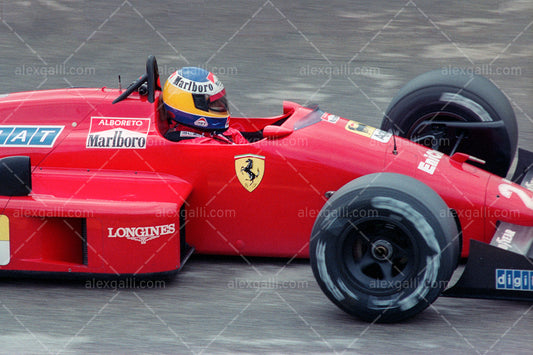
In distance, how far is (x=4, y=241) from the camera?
502cm

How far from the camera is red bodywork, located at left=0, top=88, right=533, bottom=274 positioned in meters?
5.00

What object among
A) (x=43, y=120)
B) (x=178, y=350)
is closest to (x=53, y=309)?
(x=178, y=350)

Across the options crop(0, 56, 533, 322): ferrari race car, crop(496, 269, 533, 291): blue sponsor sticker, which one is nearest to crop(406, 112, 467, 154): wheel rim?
crop(0, 56, 533, 322): ferrari race car

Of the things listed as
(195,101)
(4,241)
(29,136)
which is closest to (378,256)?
(195,101)

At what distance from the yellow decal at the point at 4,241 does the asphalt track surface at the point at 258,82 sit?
0.20m

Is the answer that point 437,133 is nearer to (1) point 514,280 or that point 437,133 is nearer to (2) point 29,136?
(1) point 514,280

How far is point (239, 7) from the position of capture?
1127cm

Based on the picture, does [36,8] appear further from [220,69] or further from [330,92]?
[330,92]

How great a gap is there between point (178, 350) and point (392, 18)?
746 centimetres

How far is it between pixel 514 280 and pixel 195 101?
2285mm

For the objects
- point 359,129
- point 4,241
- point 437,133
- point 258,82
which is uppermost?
point 359,129

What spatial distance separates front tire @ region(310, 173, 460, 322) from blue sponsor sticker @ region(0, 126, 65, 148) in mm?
1946

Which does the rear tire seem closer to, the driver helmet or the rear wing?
the driver helmet

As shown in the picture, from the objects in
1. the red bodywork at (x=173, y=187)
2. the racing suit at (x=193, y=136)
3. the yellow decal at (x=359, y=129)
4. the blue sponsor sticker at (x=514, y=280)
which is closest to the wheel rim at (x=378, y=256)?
the blue sponsor sticker at (x=514, y=280)
